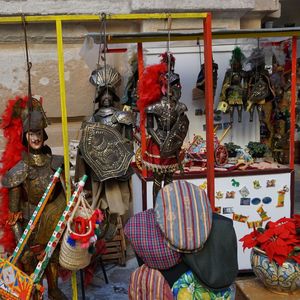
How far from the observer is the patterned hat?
175 centimetres

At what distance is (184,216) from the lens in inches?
70.5

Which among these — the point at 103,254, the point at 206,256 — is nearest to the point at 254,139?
the point at 103,254

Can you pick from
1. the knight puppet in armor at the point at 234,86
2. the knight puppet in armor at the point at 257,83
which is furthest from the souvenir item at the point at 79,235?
the knight puppet in armor at the point at 257,83

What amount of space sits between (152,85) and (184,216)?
5.26ft

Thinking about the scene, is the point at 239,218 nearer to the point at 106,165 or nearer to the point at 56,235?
the point at 106,165

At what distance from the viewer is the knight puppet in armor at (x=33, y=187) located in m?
2.60

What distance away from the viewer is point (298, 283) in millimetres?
2186

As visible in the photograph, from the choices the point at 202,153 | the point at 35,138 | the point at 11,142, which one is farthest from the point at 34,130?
the point at 202,153

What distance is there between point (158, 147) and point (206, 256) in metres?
1.52

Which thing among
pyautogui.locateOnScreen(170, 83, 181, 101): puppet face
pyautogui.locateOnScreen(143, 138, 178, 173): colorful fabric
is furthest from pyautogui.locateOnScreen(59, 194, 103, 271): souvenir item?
pyautogui.locateOnScreen(170, 83, 181, 101): puppet face

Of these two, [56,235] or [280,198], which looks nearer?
[56,235]

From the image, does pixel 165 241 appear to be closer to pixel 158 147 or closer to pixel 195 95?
Answer: pixel 158 147

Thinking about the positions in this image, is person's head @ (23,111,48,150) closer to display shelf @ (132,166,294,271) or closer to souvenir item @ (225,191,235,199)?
display shelf @ (132,166,294,271)

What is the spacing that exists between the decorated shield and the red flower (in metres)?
0.80
